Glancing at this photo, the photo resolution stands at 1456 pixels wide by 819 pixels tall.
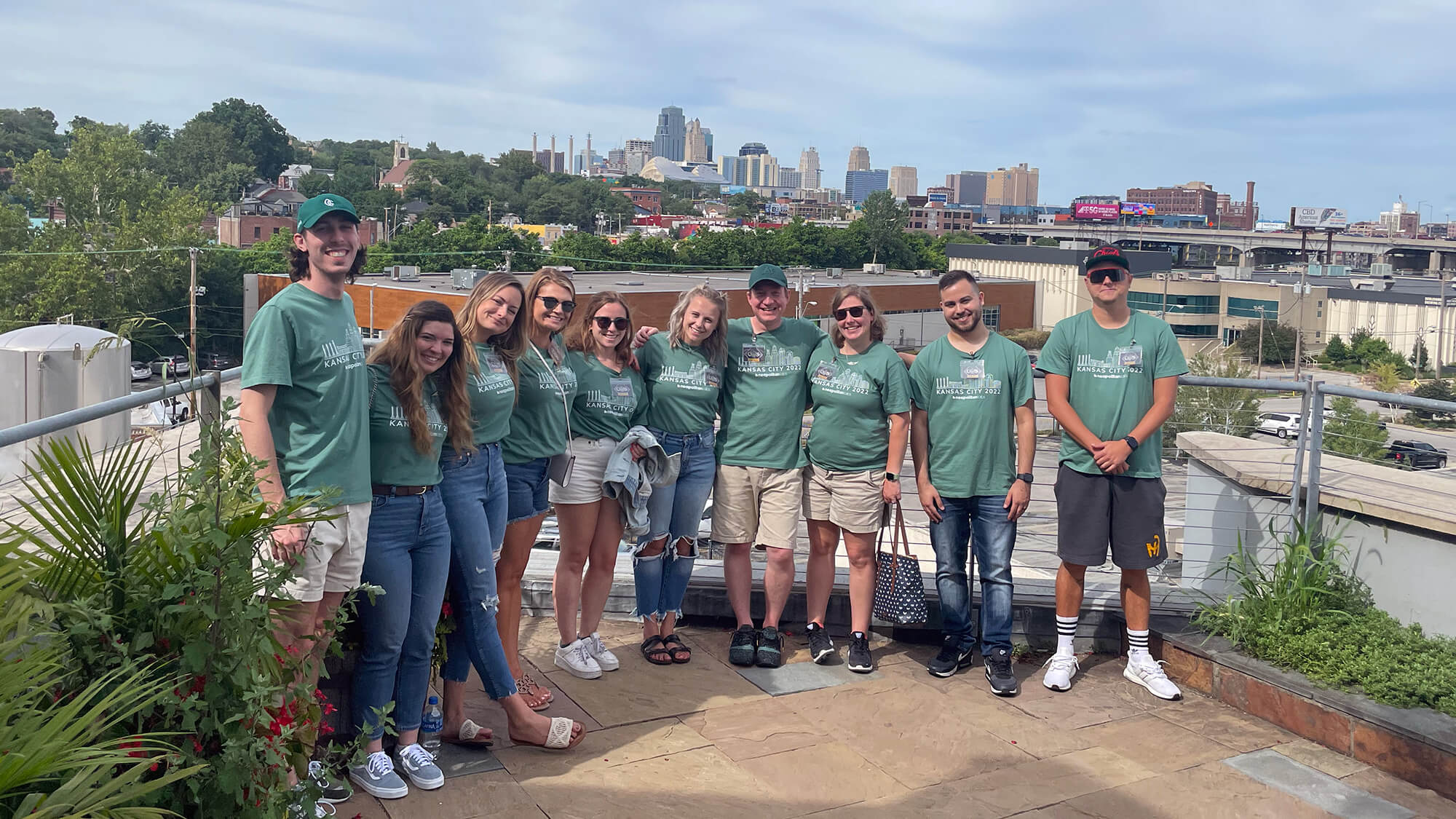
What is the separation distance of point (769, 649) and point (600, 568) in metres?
0.80

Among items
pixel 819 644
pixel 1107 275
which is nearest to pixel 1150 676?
pixel 819 644

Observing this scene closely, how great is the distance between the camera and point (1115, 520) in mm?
4637

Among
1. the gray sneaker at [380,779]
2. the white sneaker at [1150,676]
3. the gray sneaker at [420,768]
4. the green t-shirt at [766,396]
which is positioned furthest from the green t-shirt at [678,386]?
the white sneaker at [1150,676]

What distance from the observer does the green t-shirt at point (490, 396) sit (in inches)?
149

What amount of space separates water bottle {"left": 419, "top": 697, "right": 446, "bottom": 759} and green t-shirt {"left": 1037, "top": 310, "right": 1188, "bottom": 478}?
2.68 m

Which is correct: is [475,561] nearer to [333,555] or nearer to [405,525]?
[405,525]

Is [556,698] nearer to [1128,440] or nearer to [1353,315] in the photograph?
[1128,440]

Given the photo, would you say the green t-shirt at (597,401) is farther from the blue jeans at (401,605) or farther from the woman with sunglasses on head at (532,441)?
the blue jeans at (401,605)

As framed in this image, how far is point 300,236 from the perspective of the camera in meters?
3.23

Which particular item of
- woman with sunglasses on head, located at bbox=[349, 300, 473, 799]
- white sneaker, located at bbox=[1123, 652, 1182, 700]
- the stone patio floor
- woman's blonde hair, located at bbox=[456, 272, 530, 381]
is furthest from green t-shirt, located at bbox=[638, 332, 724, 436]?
white sneaker, located at bbox=[1123, 652, 1182, 700]

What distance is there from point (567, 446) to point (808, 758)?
1433 mm

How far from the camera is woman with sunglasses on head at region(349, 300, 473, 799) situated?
11.2ft

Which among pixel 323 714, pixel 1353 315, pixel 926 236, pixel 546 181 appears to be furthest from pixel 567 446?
pixel 546 181

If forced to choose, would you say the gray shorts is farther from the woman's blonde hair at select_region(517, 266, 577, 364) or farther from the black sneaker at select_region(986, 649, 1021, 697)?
the woman's blonde hair at select_region(517, 266, 577, 364)
